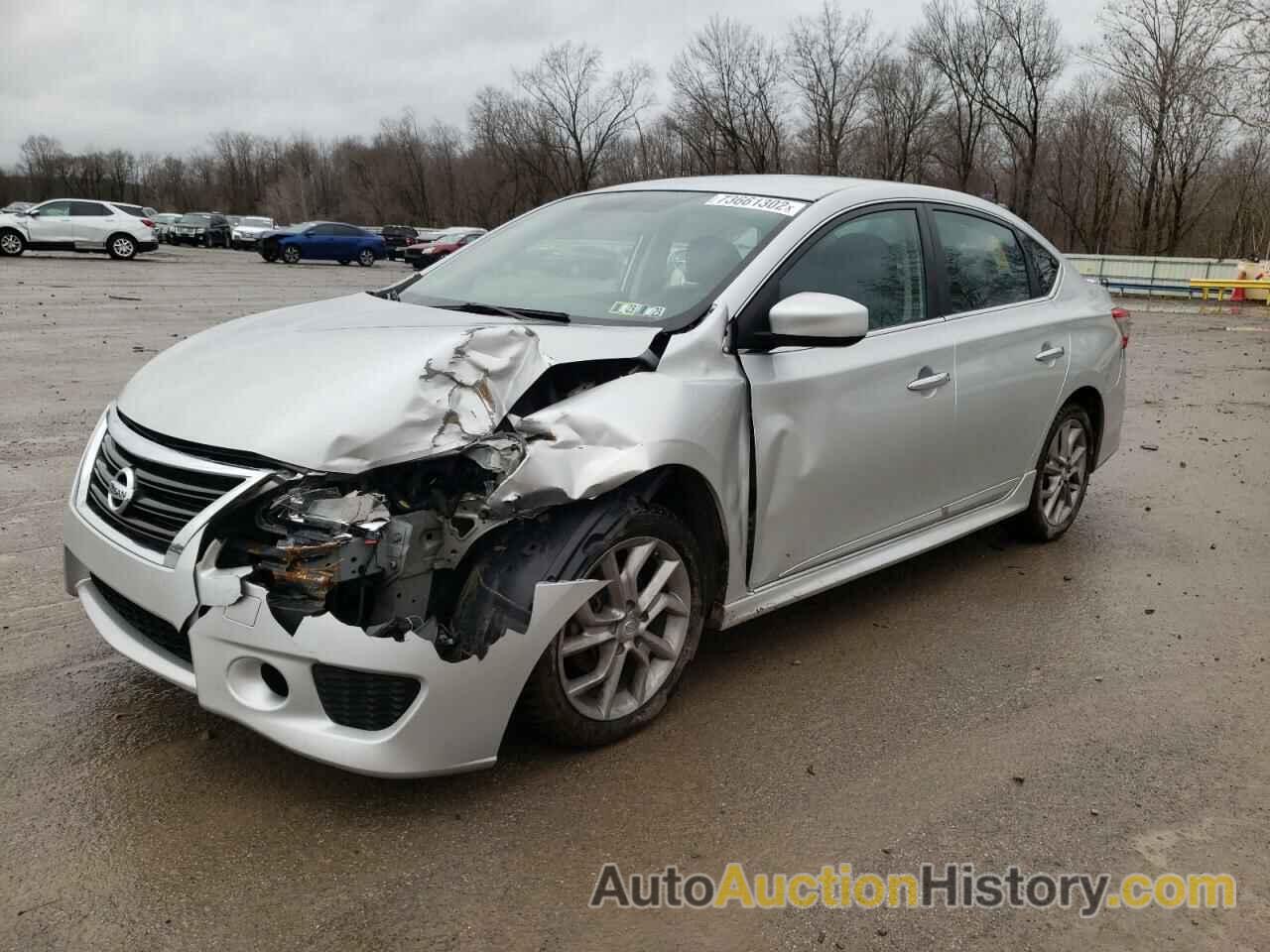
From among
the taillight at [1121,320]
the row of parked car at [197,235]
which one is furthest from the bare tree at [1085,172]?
the taillight at [1121,320]

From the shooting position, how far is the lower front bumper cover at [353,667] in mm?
2555

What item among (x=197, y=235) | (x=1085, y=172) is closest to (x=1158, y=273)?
(x=1085, y=172)

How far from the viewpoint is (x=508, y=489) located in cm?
272

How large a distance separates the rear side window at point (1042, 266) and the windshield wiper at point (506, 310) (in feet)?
8.70

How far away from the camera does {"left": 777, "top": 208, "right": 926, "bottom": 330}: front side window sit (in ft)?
12.2

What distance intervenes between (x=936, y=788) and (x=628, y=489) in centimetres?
127

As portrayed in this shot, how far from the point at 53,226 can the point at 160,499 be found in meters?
31.0

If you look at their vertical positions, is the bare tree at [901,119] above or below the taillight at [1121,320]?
above

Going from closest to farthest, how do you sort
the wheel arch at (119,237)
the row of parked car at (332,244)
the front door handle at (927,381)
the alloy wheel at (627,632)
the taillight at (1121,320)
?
the alloy wheel at (627,632), the front door handle at (927,381), the taillight at (1121,320), the wheel arch at (119,237), the row of parked car at (332,244)

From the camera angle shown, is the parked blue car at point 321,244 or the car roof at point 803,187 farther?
the parked blue car at point 321,244

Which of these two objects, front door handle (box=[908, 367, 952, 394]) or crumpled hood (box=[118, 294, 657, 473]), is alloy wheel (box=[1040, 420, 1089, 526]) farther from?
crumpled hood (box=[118, 294, 657, 473])

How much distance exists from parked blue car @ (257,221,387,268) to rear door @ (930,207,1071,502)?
111ft

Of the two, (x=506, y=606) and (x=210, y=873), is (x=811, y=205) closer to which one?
(x=506, y=606)

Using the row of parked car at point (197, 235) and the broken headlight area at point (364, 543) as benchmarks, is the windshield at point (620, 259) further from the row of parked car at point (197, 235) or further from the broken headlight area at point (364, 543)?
the row of parked car at point (197, 235)
